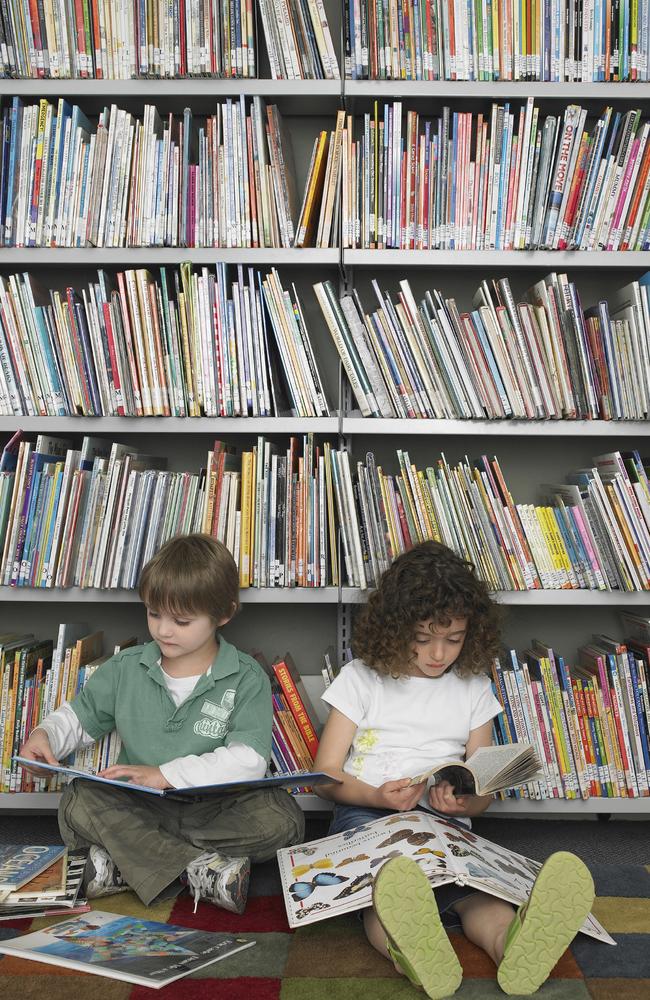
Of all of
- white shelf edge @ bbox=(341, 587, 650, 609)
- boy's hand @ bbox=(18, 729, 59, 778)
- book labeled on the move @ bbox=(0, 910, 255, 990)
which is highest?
white shelf edge @ bbox=(341, 587, 650, 609)

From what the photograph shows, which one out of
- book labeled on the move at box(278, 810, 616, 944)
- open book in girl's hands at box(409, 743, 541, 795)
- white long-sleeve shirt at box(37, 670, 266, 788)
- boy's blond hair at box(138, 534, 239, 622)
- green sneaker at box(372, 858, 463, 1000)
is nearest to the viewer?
green sneaker at box(372, 858, 463, 1000)

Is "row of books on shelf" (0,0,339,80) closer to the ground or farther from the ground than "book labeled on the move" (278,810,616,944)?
farther from the ground

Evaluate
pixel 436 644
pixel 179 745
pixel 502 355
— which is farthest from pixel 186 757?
pixel 502 355

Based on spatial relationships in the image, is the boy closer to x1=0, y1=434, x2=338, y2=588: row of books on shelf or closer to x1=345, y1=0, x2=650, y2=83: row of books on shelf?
x1=0, y1=434, x2=338, y2=588: row of books on shelf

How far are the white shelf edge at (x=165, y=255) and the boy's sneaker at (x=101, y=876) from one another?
1288mm

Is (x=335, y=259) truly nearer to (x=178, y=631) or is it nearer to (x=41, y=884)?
(x=178, y=631)

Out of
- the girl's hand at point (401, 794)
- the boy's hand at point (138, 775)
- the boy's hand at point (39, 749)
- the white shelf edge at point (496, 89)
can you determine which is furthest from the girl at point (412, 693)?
the white shelf edge at point (496, 89)

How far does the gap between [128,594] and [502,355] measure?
3.39ft

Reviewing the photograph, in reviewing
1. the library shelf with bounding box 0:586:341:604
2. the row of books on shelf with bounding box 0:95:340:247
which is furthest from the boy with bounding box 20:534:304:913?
the row of books on shelf with bounding box 0:95:340:247

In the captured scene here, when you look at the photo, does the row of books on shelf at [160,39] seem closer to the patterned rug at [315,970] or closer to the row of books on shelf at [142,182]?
the row of books on shelf at [142,182]

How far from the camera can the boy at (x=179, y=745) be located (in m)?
1.58

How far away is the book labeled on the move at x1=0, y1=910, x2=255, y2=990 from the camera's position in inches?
48.3

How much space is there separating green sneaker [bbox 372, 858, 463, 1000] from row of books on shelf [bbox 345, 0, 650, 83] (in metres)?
1.70

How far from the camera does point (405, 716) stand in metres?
1.76
